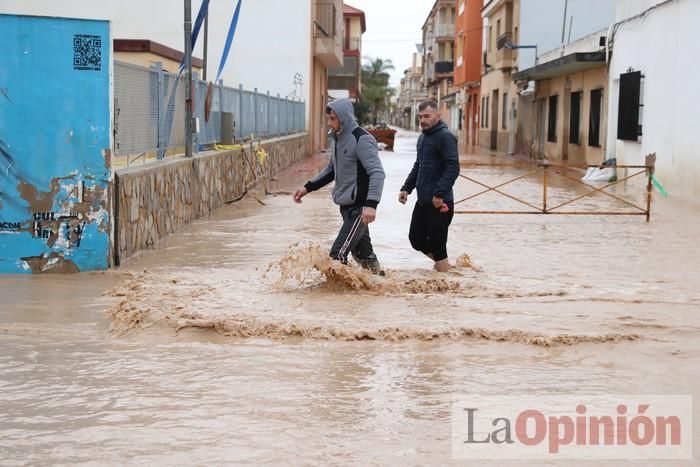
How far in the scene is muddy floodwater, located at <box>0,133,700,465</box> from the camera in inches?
184

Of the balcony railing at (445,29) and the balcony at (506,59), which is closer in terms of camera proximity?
the balcony at (506,59)

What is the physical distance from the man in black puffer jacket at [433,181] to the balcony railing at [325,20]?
27061mm

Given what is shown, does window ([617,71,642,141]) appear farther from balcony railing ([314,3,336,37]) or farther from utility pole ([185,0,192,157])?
balcony railing ([314,3,336,37])

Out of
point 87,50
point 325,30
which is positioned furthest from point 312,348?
point 325,30

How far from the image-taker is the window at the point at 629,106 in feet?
71.6

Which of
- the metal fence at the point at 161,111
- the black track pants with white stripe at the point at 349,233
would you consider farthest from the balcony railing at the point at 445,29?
the black track pants with white stripe at the point at 349,233

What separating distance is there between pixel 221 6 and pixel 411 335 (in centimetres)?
2820

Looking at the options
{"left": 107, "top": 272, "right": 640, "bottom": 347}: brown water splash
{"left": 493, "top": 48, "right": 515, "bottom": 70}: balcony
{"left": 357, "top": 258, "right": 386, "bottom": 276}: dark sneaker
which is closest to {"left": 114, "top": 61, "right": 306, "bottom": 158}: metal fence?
{"left": 357, "top": 258, "right": 386, "bottom": 276}: dark sneaker

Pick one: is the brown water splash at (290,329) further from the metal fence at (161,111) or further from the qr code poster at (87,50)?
the metal fence at (161,111)

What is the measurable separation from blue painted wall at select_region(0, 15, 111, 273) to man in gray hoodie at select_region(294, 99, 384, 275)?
7.46 feet

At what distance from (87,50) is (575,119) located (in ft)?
79.3

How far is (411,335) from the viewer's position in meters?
6.72

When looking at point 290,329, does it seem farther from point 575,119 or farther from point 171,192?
point 575,119

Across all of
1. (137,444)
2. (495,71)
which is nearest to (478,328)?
(137,444)
